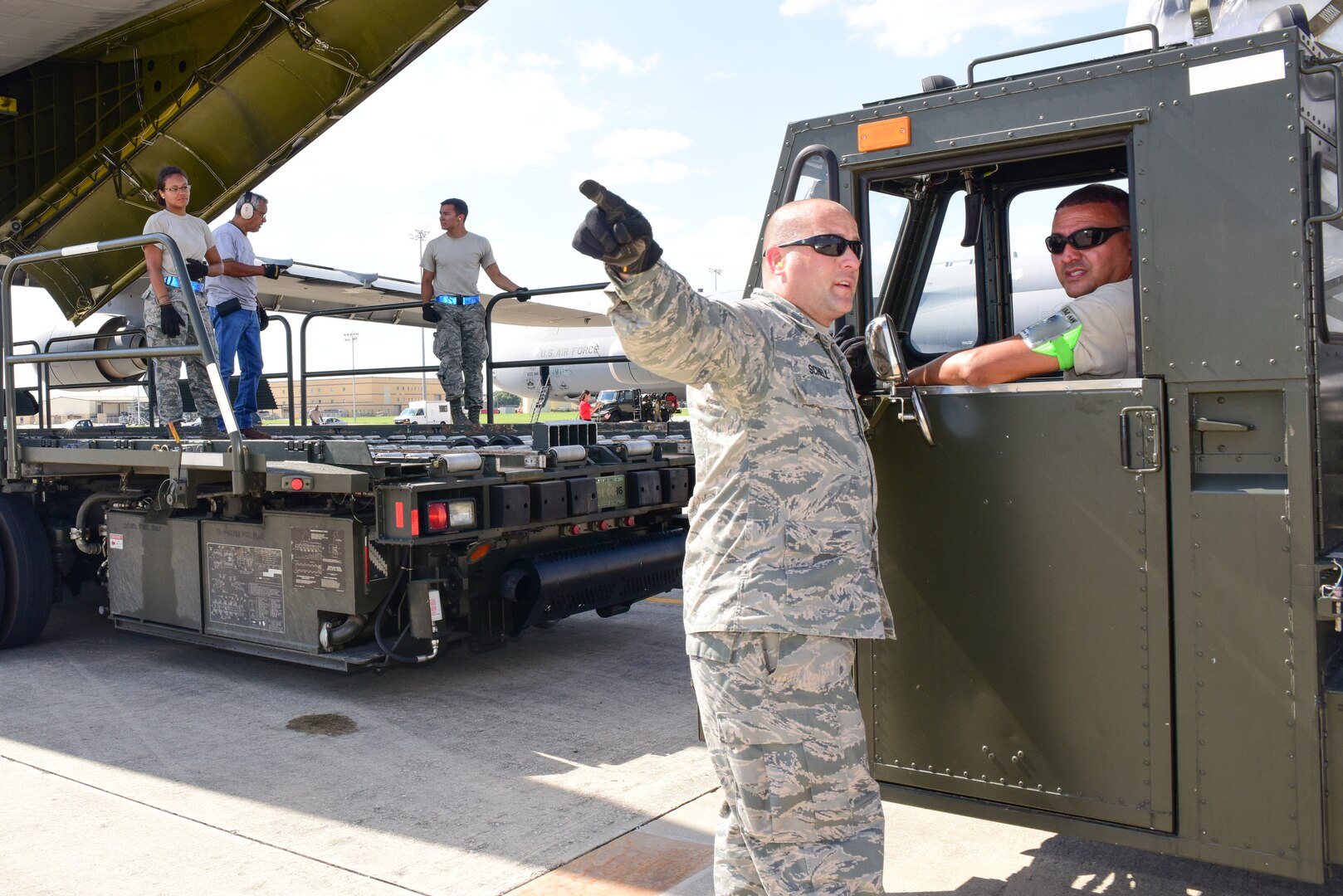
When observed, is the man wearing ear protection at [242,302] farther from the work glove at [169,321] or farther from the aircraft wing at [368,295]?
the aircraft wing at [368,295]

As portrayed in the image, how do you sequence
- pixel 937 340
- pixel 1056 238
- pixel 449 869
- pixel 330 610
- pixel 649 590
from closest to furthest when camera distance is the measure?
pixel 1056 238 → pixel 449 869 → pixel 937 340 → pixel 330 610 → pixel 649 590

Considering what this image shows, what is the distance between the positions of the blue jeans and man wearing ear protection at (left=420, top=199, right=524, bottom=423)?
135cm

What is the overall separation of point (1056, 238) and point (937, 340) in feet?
2.40

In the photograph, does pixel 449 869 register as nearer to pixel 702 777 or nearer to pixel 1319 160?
pixel 702 777

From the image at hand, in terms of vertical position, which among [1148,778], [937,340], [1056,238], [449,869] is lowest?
[449,869]

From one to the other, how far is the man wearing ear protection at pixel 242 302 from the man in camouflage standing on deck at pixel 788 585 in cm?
550

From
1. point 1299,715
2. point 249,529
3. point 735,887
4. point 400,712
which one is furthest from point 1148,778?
point 249,529

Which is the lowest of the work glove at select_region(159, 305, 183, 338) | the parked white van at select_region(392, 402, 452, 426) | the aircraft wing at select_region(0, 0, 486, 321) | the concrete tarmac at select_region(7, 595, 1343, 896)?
the concrete tarmac at select_region(7, 595, 1343, 896)

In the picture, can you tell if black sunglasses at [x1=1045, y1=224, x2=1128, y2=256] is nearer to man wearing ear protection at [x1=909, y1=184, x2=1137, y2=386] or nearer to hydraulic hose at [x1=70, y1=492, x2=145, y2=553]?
man wearing ear protection at [x1=909, y1=184, x2=1137, y2=386]

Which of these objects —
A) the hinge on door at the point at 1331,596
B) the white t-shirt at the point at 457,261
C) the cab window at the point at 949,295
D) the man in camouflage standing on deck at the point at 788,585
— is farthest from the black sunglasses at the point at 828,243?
the white t-shirt at the point at 457,261

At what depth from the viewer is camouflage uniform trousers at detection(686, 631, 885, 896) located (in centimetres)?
258

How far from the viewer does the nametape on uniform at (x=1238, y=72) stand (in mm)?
2533

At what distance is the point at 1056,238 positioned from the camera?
3199 mm

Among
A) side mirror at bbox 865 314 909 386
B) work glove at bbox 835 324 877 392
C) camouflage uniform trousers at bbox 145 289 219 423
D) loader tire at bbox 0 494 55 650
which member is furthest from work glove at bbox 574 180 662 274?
loader tire at bbox 0 494 55 650
